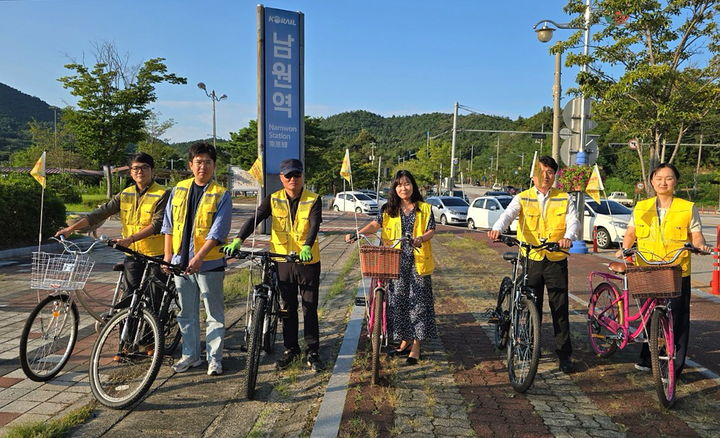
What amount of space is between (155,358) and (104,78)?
78.1ft

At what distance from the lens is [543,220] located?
15.2 feet

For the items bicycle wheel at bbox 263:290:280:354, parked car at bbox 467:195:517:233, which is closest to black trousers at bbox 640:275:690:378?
bicycle wheel at bbox 263:290:280:354

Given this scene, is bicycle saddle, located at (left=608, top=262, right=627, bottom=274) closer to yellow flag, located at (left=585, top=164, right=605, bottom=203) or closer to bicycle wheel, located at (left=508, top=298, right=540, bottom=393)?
bicycle wheel, located at (left=508, top=298, right=540, bottom=393)

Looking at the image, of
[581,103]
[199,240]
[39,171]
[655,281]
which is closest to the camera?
[655,281]

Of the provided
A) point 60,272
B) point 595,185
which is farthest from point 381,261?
point 595,185

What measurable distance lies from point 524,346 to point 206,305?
8.75 feet

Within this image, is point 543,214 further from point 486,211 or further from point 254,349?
point 486,211

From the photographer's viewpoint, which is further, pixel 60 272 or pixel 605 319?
pixel 605 319

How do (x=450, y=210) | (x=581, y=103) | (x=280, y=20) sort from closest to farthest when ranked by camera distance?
(x=581, y=103) → (x=280, y=20) → (x=450, y=210)

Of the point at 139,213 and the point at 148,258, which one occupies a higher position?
the point at 139,213

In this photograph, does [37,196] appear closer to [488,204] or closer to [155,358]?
[155,358]

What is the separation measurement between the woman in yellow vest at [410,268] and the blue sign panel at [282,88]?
392 inches

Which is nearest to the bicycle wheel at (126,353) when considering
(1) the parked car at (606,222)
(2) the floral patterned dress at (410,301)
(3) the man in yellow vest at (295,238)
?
(3) the man in yellow vest at (295,238)

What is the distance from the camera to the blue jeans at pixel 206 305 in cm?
430
